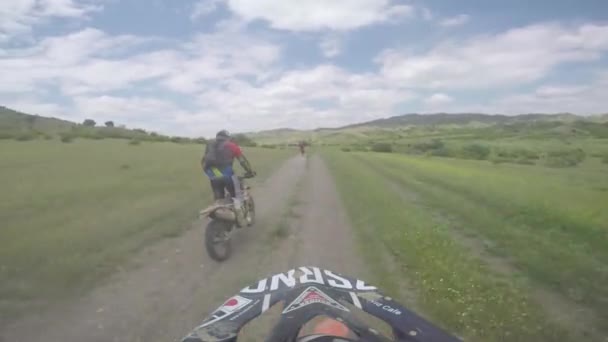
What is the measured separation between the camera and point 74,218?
39.9ft

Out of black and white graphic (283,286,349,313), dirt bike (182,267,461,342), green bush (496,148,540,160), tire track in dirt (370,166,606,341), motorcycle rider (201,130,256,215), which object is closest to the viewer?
dirt bike (182,267,461,342)

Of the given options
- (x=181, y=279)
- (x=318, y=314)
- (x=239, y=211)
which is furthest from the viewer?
(x=239, y=211)

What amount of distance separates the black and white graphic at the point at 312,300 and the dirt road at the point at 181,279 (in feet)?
9.91

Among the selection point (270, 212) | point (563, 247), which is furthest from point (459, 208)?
point (270, 212)

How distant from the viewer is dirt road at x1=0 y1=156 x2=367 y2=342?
5.37m

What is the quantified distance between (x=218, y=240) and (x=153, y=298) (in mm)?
2279

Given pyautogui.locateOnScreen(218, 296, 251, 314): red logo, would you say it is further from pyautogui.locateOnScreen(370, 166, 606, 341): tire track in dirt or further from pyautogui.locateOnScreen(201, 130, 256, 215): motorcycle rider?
pyautogui.locateOnScreen(201, 130, 256, 215): motorcycle rider

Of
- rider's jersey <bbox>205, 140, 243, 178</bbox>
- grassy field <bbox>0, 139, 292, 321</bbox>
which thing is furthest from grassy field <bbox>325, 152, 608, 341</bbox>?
grassy field <bbox>0, 139, 292, 321</bbox>

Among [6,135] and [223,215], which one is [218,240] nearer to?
[223,215]

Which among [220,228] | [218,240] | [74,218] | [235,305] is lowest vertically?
[74,218]

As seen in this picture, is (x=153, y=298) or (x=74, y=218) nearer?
(x=153, y=298)

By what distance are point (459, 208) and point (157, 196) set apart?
38.2 feet

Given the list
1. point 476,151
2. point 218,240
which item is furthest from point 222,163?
point 476,151

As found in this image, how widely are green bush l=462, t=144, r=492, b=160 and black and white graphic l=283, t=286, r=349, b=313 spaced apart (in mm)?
56436
